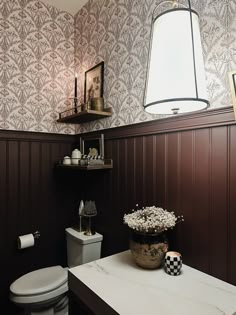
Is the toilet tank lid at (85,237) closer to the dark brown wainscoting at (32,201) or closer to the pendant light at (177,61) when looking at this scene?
the dark brown wainscoting at (32,201)

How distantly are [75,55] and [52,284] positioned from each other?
82.2 inches

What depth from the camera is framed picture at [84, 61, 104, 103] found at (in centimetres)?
194

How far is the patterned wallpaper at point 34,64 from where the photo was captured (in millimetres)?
1945

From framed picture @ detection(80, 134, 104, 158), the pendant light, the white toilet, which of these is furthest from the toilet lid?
the pendant light

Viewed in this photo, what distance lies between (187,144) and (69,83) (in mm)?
1544

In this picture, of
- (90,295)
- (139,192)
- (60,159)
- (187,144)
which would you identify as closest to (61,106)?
(60,159)

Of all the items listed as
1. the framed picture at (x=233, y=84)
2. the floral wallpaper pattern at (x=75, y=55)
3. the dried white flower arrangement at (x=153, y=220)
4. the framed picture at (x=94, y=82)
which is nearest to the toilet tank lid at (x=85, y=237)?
the dried white flower arrangement at (x=153, y=220)

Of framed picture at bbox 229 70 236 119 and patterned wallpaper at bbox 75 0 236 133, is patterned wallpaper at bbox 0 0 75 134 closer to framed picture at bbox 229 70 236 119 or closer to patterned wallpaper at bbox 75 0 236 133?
patterned wallpaper at bbox 75 0 236 133

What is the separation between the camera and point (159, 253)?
1198mm

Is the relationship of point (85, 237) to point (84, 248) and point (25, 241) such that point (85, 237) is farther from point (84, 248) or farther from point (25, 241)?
point (25, 241)

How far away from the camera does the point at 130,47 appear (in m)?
1.65

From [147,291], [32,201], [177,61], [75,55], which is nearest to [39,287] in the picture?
[32,201]

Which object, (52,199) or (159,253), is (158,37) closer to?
(159,253)

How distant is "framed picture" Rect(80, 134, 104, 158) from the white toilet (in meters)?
0.70
